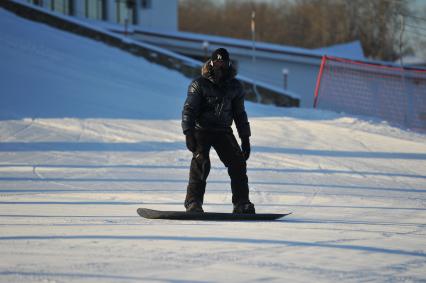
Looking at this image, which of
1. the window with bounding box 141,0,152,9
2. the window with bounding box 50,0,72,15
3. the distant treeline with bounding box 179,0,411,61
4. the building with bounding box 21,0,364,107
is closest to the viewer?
the building with bounding box 21,0,364,107

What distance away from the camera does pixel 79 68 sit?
2242cm

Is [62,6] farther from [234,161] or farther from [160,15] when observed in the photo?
[234,161]

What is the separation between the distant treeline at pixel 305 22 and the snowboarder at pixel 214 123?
39.6m

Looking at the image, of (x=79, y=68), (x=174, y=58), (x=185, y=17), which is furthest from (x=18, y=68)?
(x=185, y=17)

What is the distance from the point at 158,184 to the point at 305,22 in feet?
220

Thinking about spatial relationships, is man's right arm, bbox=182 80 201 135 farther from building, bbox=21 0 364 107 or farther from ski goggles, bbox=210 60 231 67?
building, bbox=21 0 364 107

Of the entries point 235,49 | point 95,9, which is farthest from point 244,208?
point 95,9

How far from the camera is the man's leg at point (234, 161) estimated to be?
782cm

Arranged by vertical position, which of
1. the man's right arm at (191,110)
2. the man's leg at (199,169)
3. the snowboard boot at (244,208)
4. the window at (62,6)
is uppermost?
the window at (62,6)

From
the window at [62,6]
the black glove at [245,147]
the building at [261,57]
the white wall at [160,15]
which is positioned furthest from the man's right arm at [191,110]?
the white wall at [160,15]

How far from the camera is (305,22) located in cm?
7638

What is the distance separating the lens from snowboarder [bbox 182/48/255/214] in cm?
766

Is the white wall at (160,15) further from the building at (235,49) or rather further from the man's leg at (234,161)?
the man's leg at (234,161)

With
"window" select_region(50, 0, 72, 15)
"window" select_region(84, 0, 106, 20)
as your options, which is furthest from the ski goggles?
"window" select_region(84, 0, 106, 20)
